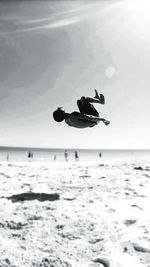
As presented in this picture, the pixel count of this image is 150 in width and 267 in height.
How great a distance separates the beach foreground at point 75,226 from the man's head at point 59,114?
267 cm

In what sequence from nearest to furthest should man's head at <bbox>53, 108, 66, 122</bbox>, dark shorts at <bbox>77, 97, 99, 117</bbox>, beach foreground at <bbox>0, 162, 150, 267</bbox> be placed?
beach foreground at <bbox>0, 162, 150, 267</bbox> < man's head at <bbox>53, 108, 66, 122</bbox> < dark shorts at <bbox>77, 97, 99, 117</bbox>

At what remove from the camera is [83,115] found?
211 inches

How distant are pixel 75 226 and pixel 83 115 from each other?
2835mm

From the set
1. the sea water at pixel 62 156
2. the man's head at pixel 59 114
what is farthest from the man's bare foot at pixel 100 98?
the sea water at pixel 62 156

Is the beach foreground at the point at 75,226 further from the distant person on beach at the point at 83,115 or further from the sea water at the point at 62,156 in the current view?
the sea water at the point at 62,156

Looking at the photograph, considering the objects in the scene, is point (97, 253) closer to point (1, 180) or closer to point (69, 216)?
point (69, 216)

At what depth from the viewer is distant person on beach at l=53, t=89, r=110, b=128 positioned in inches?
208

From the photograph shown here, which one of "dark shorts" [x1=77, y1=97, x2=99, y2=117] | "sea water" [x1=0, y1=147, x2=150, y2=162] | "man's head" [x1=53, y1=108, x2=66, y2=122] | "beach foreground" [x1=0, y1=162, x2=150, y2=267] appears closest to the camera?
"beach foreground" [x1=0, y1=162, x2=150, y2=267]

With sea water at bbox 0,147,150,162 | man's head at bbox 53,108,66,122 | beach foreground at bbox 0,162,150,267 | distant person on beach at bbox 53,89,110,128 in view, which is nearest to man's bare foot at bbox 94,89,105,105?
distant person on beach at bbox 53,89,110,128

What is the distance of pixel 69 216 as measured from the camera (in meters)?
6.82

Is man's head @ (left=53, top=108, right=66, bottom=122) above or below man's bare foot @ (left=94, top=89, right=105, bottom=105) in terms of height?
below

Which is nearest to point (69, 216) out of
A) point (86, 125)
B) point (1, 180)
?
point (86, 125)

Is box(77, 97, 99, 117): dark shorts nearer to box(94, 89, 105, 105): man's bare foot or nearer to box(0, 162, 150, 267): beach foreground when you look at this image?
box(94, 89, 105, 105): man's bare foot

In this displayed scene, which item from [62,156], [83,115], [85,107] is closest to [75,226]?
[83,115]
